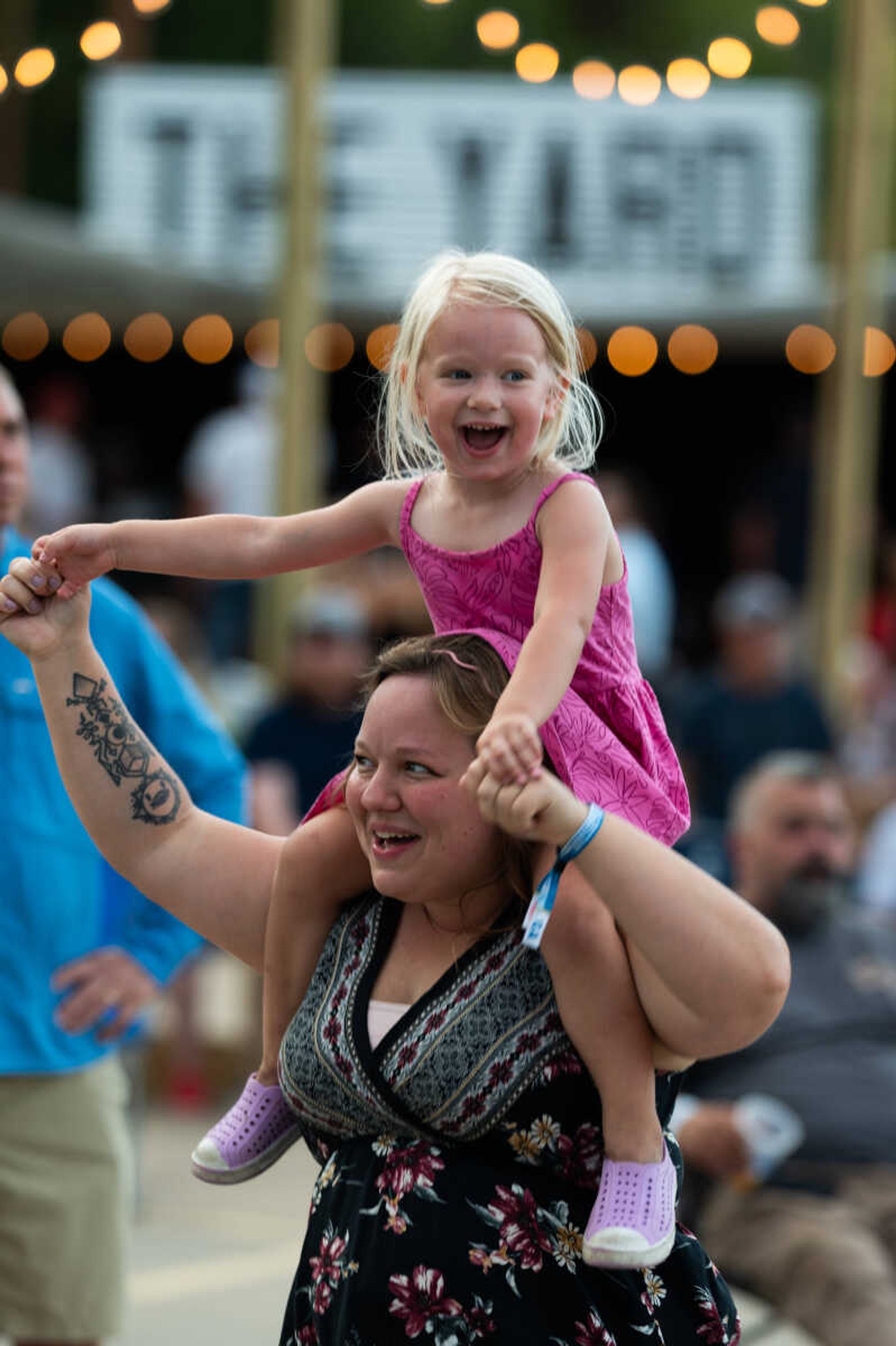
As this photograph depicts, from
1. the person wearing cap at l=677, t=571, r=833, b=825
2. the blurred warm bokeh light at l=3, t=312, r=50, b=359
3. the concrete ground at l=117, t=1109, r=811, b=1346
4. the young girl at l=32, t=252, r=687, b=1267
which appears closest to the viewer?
the young girl at l=32, t=252, r=687, b=1267

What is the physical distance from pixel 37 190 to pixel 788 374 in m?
6.04

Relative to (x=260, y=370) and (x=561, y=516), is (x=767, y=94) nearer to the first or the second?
(x=260, y=370)

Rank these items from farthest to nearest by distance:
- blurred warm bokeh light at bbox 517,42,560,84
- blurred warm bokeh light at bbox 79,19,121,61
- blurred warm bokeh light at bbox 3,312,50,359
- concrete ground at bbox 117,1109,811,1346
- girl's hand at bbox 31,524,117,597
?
1. blurred warm bokeh light at bbox 3,312,50,359
2. blurred warm bokeh light at bbox 517,42,560,84
3. blurred warm bokeh light at bbox 79,19,121,61
4. concrete ground at bbox 117,1109,811,1346
5. girl's hand at bbox 31,524,117,597

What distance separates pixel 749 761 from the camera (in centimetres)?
725

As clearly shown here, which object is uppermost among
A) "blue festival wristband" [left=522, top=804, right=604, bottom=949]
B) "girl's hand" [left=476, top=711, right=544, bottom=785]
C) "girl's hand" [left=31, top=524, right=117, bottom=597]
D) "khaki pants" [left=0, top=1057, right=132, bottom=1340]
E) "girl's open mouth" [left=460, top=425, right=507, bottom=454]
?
"girl's open mouth" [left=460, top=425, right=507, bottom=454]

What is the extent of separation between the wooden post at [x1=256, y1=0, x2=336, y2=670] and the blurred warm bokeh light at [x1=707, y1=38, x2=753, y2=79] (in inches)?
64.9

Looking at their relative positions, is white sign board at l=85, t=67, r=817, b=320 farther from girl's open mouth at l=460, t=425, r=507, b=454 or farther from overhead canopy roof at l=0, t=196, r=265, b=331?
girl's open mouth at l=460, t=425, r=507, b=454

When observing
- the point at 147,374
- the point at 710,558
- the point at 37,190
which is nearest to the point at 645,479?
the point at 710,558

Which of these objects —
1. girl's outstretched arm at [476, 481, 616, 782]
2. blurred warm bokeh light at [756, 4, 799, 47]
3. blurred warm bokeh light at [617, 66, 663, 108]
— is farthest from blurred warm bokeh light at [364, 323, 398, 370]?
blurred warm bokeh light at [756, 4, 799, 47]

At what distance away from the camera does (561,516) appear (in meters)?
1.93

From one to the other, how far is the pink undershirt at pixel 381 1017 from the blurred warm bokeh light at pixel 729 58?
6.59 m

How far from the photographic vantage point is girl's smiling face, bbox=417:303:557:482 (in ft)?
6.37

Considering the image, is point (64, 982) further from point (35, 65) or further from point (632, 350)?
point (632, 350)

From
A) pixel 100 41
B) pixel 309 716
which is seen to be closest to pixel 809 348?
pixel 100 41
